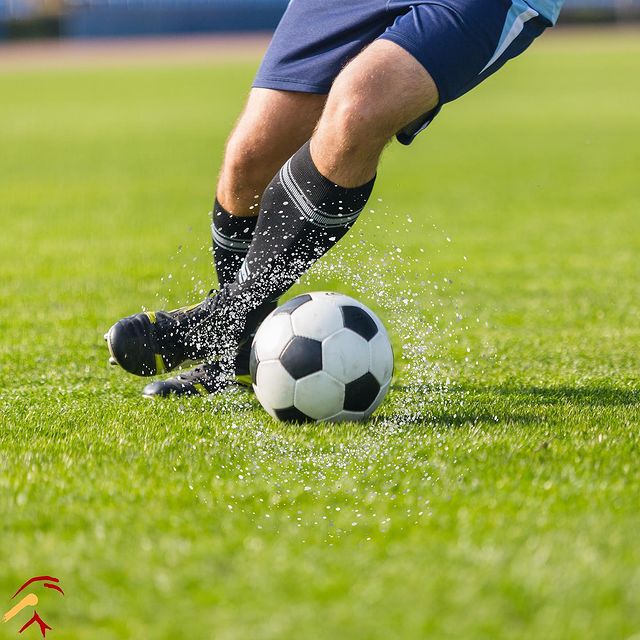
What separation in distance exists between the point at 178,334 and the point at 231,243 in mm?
529

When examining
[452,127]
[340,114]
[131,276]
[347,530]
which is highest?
[340,114]

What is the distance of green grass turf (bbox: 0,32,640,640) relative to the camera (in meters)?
2.00

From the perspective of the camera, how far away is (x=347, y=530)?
2.41m

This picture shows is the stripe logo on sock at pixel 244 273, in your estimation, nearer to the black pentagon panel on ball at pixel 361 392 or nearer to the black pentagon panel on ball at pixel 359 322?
the black pentagon panel on ball at pixel 359 322

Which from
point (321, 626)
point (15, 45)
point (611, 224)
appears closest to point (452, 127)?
point (611, 224)

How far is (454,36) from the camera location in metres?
3.39

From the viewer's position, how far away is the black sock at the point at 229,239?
4.13 metres

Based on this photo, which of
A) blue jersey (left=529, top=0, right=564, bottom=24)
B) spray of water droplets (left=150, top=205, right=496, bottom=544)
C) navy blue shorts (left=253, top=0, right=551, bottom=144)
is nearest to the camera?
spray of water droplets (left=150, top=205, right=496, bottom=544)

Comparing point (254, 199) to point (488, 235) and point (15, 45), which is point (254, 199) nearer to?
point (488, 235)

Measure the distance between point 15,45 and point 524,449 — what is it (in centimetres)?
4961

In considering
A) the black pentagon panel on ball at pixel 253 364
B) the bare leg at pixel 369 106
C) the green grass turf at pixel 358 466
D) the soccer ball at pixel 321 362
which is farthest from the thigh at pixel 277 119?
the green grass turf at pixel 358 466

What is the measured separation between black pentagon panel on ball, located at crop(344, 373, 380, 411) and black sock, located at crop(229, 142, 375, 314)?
482 millimetres

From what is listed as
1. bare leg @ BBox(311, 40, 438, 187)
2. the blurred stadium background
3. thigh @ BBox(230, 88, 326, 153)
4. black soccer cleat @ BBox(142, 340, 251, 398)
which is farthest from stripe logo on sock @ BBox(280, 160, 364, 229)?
the blurred stadium background

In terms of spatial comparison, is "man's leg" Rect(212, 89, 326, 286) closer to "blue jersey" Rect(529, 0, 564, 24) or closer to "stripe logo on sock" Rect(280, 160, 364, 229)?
"stripe logo on sock" Rect(280, 160, 364, 229)
